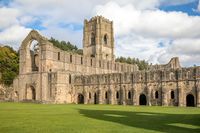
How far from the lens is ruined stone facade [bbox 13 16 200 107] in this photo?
49219mm

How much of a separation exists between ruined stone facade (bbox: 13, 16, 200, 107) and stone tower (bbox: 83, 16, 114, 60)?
7.95 meters

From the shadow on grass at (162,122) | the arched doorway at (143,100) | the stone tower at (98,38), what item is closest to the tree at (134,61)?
the stone tower at (98,38)

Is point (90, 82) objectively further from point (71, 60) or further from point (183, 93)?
point (183, 93)

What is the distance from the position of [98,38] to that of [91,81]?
28.1 metres

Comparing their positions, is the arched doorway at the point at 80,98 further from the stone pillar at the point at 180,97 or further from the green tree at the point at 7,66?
the stone pillar at the point at 180,97

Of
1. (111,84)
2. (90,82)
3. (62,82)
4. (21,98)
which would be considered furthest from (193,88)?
(21,98)

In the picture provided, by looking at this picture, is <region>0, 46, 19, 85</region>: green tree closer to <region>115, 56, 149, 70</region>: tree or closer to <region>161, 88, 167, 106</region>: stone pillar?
<region>161, 88, 167, 106</region>: stone pillar

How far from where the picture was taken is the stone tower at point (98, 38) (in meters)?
87.9

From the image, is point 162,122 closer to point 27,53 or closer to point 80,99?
point 80,99

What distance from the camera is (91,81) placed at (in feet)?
203

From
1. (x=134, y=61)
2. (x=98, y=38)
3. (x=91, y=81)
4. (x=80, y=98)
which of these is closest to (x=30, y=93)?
(x=80, y=98)

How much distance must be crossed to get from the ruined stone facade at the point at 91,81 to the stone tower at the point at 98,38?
7.95m

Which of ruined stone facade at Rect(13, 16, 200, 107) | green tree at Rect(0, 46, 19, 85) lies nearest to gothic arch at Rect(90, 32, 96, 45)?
ruined stone facade at Rect(13, 16, 200, 107)

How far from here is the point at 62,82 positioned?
204 feet
